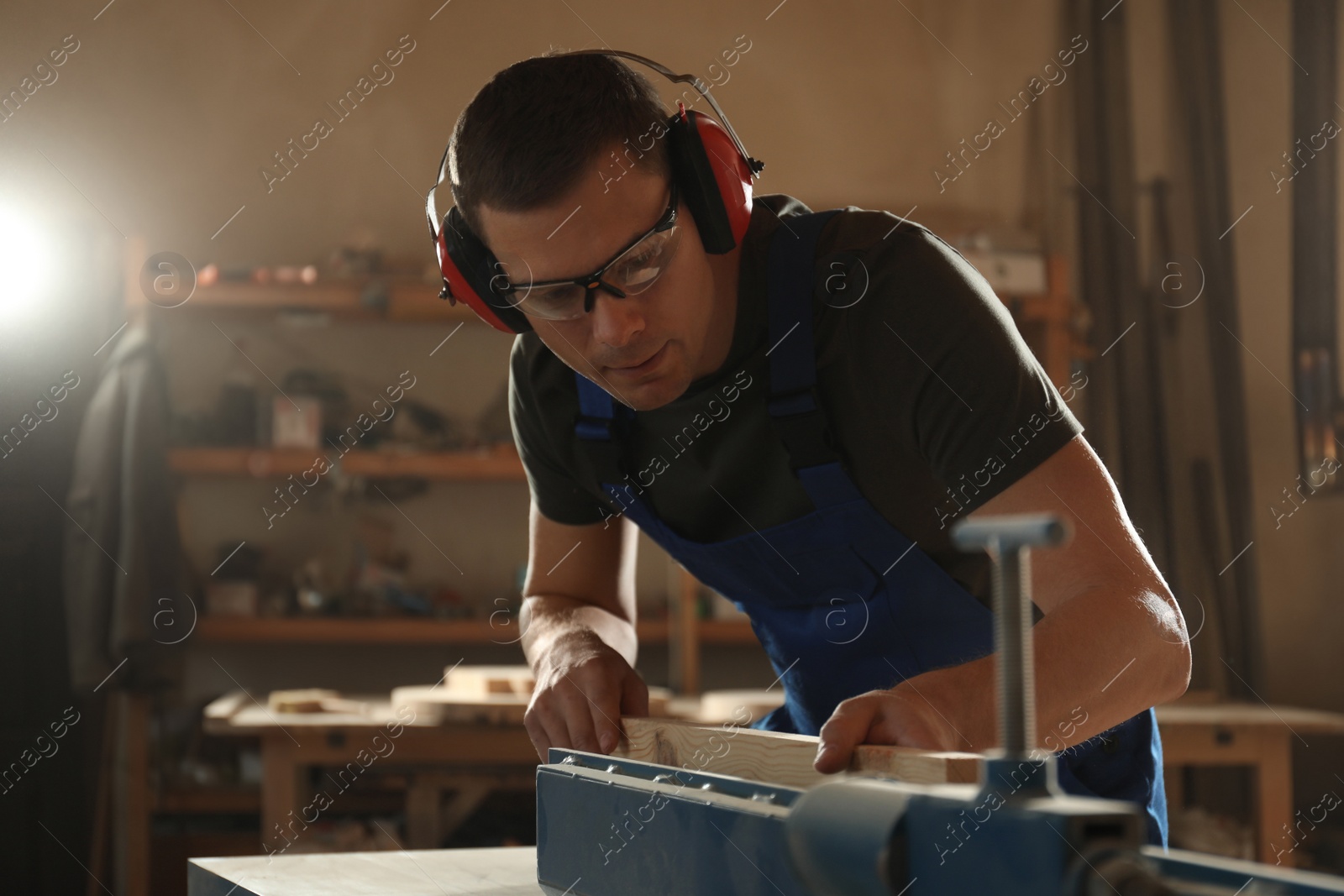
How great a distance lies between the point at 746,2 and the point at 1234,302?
73.1 inches

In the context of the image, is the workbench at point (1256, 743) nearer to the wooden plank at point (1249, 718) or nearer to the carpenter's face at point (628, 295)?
the wooden plank at point (1249, 718)

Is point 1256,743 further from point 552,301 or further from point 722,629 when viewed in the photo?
point 552,301

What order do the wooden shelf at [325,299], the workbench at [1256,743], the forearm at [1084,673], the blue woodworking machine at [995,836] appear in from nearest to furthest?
1. the blue woodworking machine at [995,836]
2. the forearm at [1084,673]
3. the workbench at [1256,743]
4. the wooden shelf at [325,299]

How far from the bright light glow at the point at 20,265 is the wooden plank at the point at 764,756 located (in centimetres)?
302

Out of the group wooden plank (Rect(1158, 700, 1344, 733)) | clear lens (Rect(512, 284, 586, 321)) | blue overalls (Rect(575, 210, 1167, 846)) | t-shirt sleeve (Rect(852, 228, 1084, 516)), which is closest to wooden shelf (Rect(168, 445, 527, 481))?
wooden plank (Rect(1158, 700, 1344, 733))

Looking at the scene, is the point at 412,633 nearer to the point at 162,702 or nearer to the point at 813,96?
the point at 162,702

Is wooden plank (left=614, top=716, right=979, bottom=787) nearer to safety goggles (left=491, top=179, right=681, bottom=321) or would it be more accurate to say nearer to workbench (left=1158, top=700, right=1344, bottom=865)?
safety goggles (left=491, top=179, right=681, bottom=321)

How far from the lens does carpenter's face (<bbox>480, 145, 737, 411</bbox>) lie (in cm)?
118

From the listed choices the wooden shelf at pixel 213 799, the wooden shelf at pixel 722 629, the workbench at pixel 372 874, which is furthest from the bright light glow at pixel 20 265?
the workbench at pixel 372 874

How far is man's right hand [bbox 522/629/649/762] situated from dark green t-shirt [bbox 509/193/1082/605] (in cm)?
22

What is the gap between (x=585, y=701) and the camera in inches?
49.6

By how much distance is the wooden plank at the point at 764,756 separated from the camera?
0.75 m

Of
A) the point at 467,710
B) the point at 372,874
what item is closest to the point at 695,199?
the point at 372,874

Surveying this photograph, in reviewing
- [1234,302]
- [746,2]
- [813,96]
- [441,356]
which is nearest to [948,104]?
[813,96]
